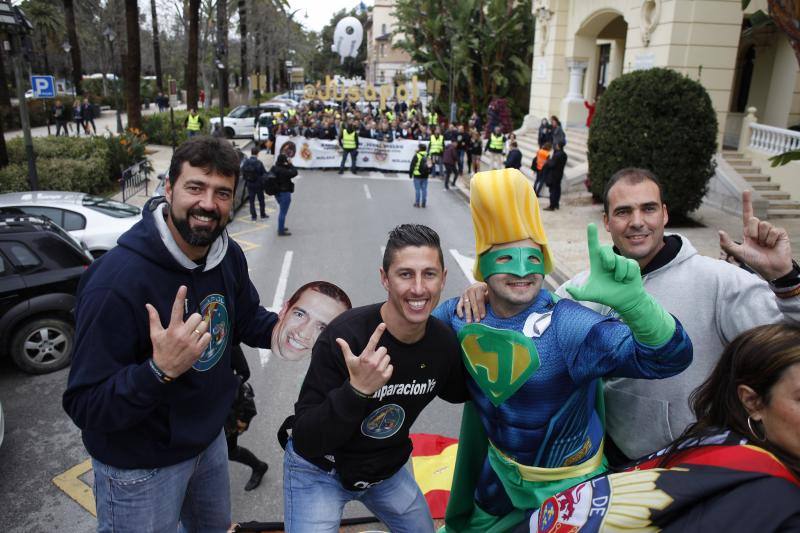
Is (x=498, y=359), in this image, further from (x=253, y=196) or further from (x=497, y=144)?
(x=497, y=144)

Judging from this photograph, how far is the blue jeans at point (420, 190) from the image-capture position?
51.4ft

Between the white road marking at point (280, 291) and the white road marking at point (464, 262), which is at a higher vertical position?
the white road marking at point (464, 262)

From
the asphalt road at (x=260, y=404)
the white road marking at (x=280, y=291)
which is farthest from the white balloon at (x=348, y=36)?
the white road marking at (x=280, y=291)

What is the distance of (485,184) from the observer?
2.55 meters

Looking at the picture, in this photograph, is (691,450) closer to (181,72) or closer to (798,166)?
(798,166)

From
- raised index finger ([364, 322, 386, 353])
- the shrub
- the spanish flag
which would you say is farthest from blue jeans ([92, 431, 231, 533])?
the shrub

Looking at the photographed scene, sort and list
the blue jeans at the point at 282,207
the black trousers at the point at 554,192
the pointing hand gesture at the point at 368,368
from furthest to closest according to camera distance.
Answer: the black trousers at the point at 554,192
the blue jeans at the point at 282,207
the pointing hand gesture at the point at 368,368

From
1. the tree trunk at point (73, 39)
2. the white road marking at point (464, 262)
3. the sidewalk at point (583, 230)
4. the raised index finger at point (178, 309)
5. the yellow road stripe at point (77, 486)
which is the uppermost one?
the tree trunk at point (73, 39)

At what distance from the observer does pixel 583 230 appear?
521 inches

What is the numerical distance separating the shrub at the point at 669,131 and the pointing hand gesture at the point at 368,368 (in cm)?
1163

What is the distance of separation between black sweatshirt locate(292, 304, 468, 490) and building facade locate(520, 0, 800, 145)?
15.2m

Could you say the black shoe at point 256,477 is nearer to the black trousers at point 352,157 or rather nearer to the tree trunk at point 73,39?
the black trousers at point 352,157

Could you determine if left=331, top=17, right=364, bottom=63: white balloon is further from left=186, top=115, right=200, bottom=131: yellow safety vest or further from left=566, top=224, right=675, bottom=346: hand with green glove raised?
left=566, top=224, right=675, bottom=346: hand with green glove raised

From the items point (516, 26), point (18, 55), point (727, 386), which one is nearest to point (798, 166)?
point (727, 386)
